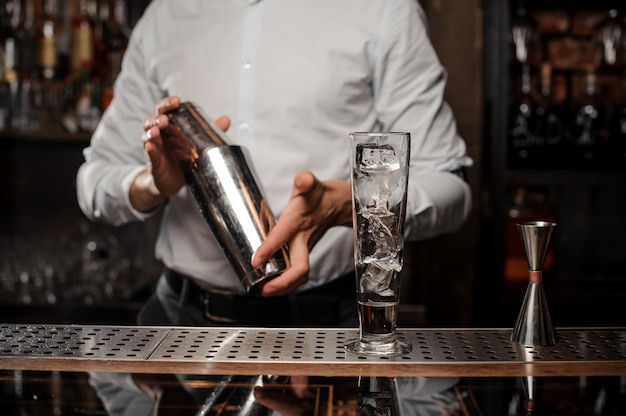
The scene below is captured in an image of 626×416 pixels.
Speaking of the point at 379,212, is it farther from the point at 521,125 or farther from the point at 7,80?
the point at 7,80

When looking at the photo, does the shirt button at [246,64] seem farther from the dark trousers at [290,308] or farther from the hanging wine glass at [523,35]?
the hanging wine glass at [523,35]

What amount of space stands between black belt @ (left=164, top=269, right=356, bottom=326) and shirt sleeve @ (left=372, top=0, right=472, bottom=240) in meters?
0.20

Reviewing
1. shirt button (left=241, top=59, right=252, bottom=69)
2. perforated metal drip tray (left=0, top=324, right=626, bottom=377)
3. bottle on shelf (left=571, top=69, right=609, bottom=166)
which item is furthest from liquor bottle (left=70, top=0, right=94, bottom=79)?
perforated metal drip tray (left=0, top=324, right=626, bottom=377)

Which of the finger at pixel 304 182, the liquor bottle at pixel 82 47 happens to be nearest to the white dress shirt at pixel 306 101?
the finger at pixel 304 182

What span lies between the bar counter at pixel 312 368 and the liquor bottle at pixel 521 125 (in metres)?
1.61

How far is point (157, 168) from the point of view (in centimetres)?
143

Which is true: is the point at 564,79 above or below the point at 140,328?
above

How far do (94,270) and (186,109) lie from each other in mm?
1675

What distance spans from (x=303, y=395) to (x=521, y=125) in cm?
203

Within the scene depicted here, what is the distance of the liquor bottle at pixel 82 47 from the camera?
2.92m

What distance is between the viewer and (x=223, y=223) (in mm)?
1215

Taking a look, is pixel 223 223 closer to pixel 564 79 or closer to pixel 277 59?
pixel 277 59

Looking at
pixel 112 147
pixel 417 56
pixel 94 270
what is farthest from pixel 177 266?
pixel 94 270

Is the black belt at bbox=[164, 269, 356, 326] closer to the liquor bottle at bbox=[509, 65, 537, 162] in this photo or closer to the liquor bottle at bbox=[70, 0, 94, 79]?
the liquor bottle at bbox=[509, 65, 537, 162]
